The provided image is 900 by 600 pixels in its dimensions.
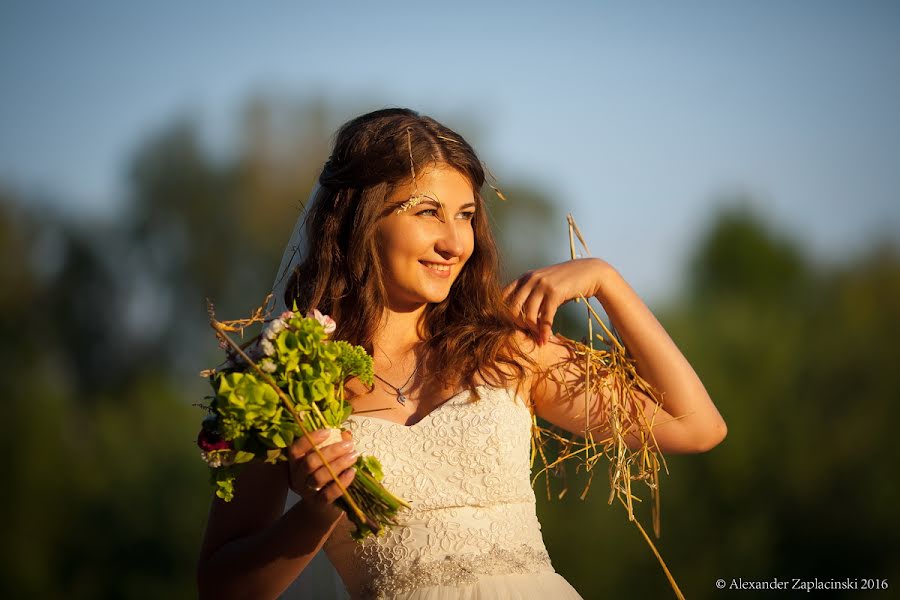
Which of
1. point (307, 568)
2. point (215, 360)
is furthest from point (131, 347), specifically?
point (307, 568)

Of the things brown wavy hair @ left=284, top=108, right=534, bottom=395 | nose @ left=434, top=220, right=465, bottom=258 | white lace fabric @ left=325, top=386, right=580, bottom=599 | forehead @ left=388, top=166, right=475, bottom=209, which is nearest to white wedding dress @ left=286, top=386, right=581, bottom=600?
white lace fabric @ left=325, top=386, right=580, bottom=599

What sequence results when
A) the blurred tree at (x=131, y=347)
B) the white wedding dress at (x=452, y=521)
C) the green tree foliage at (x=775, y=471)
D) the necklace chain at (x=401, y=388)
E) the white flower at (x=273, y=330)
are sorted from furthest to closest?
1. the blurred tree at (x=131, y=347)
2. the green tree foliage at (x=775, y=471)
3. the necklace chain at (x=401, y=388)
4. the white wedding dress at (x=452, y=521)
5. the white flower at (x=273, y=330)

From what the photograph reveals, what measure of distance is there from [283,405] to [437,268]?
101 cm

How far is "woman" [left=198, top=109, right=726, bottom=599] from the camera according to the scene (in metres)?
3.44

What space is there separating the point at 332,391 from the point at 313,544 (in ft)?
1.69

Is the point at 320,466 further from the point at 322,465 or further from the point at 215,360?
the point at 215,360

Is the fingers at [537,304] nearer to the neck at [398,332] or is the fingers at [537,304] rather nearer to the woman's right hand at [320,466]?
the neck at [398,332]

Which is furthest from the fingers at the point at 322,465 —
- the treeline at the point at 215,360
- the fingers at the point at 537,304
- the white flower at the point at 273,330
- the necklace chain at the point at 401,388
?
the treeline at the point at 215,360

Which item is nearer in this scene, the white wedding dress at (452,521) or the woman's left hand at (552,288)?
the white wedding dress at (452,521)

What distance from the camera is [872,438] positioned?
1567 centimetres

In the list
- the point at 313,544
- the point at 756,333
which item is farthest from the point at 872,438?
the point at 313,544

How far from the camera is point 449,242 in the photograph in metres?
3.76

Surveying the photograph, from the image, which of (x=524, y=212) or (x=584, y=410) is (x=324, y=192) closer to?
(x=584, y=410)

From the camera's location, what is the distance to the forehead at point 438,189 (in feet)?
12.6
